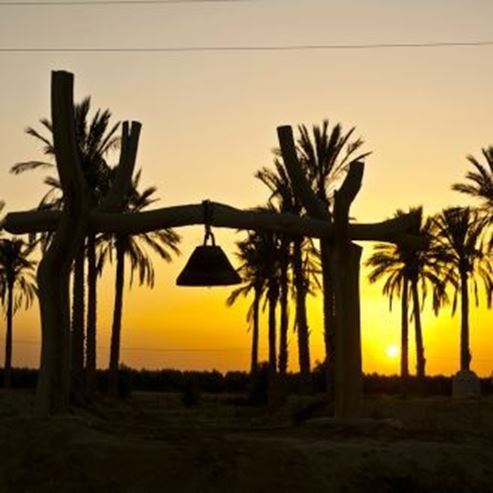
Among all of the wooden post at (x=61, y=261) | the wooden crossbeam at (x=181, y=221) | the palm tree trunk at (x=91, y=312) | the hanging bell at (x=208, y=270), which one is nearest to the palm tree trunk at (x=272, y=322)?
the palm tree trunk at (x=91, y=312)

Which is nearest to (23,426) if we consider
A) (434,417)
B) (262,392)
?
(434,417)

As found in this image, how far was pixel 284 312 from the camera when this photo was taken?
46.7 metres

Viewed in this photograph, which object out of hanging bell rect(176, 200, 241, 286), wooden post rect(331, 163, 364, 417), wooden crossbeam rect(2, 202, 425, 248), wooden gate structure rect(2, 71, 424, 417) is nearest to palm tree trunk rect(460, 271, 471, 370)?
wooden gate structure rect(2, 71, 424, 417)

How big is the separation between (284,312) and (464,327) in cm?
749

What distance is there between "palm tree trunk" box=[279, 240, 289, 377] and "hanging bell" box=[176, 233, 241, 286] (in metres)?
30.6

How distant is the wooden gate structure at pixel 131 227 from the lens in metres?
13.5

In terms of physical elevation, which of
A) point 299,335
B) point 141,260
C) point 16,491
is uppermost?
point 141,260

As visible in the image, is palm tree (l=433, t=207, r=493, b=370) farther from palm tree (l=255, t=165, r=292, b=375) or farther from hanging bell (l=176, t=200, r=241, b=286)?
hanging bell (l=176, t=200, r=241, b=286)

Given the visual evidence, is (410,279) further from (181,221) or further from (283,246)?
(181,221)

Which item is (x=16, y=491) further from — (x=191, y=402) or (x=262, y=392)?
(x=262, y=392)

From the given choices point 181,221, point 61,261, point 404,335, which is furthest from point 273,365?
point 61,261

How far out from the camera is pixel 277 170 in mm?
39969

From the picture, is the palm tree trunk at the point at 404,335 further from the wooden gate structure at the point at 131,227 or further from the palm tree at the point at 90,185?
the wooden gate structure at the point at 131,227

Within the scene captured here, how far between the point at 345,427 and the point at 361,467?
2.78 metres
